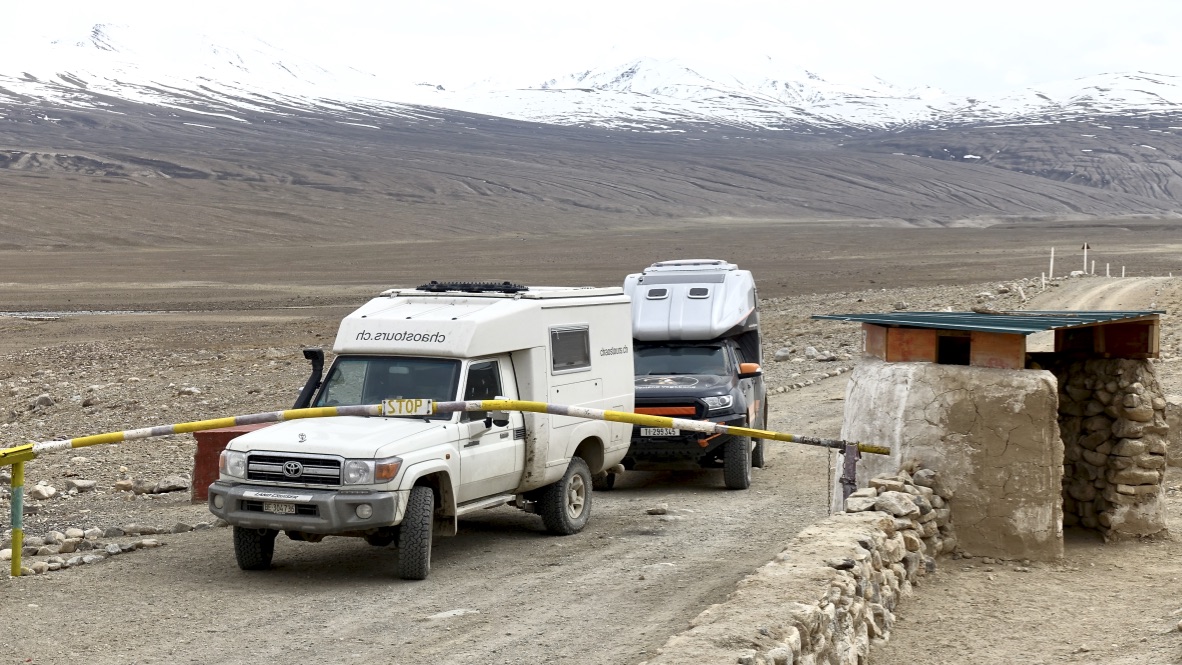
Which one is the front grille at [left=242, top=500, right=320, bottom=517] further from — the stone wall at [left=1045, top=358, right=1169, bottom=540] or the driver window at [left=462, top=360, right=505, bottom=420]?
the stone wall at [left=1045, top=358, right=1169, bottom=540]

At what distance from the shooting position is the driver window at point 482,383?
36.7ft

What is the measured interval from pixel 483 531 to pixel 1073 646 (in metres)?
5.80

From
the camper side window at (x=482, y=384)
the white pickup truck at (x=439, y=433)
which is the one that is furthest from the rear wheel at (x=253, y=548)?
Result: the camper side window at (x=482, y=384)

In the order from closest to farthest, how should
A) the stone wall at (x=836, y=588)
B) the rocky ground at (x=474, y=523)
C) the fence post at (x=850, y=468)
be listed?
the stone wall at (x=836, y=588)
the rocky ground at (x=474, y=523)
the fence post at (x=850, y=468)

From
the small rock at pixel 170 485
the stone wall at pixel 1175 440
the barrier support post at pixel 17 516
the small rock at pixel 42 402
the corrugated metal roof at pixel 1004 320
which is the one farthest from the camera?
the small rock at pixel 42 402

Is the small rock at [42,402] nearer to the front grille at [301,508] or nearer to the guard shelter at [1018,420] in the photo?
the front grille at [301,508]

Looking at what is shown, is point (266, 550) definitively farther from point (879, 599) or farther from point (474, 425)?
point (879, 599)

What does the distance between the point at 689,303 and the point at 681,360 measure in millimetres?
835

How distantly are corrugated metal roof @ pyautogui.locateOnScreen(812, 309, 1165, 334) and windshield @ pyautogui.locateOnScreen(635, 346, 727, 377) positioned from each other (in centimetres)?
418

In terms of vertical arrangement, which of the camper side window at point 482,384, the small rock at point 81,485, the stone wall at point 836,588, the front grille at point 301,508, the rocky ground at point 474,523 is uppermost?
the camper side window at point 482,384

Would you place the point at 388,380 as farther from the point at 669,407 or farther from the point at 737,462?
the point at 737,462

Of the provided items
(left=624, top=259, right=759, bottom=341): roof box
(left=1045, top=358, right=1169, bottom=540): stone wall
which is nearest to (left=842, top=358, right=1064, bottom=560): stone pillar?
(left=1045, top=358, right=1169, bottom=540): stone wall

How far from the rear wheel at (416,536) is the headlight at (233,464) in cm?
134

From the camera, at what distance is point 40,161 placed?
116938 millimetres
